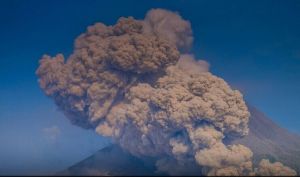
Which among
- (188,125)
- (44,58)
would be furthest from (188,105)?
(44,58)

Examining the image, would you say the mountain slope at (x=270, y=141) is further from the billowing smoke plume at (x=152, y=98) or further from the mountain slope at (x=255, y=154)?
the billowing smoke plume at (x=152, y=98)

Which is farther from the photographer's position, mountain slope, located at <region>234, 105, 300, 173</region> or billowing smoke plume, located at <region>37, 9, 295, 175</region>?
mountain slope, located at <region>234, 105, 300, 173</region>

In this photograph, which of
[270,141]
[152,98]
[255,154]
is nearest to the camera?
[152,98]

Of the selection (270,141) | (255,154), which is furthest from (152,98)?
(270,141)

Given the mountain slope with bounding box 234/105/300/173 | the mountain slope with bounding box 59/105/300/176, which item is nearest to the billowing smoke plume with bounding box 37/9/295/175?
the mountain slope with bounding box 59/105/300/176

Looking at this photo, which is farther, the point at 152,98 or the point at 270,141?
the point at 270,141

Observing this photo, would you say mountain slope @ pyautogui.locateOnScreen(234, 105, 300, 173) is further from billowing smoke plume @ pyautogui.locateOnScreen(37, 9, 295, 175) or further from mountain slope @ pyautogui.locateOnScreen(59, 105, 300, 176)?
billowing smoke plume @ pyautogui.locateOnScreen(37, 9, 295, 175)

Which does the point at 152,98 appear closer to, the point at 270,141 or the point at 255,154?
the point at 255,154
